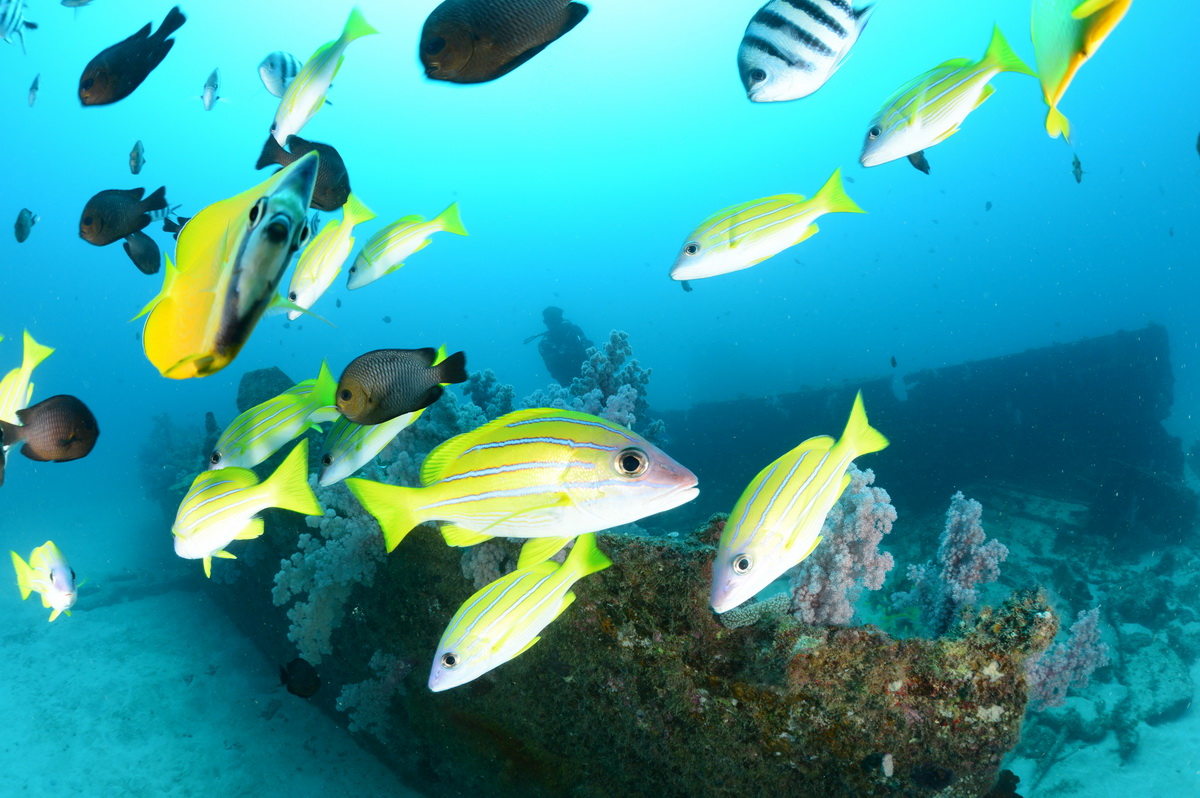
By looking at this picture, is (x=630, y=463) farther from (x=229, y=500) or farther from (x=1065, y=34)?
(x=229, y=500)

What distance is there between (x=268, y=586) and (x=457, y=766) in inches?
167

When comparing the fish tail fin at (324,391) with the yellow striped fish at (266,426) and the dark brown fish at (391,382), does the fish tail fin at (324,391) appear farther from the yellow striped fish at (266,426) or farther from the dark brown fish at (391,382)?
the dark brown fish at (391,382)

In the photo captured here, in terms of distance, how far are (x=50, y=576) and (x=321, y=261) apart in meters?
3.54

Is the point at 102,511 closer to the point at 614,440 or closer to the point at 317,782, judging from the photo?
the point at 317,782

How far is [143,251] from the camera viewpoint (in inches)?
133

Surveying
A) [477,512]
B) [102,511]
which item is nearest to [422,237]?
[477,512]

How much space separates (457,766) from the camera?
4.68 meters

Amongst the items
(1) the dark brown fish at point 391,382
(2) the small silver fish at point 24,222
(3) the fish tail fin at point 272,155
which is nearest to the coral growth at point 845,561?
(1) the dark brown fish at point 391,382

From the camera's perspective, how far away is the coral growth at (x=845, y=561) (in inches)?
153

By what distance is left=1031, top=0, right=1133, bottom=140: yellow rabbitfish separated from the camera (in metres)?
0.78

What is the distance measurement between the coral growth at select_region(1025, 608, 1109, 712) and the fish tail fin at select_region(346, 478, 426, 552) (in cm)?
573

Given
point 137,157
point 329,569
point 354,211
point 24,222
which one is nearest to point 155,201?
point 354,211

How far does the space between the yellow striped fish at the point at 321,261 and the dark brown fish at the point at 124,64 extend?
3.66 ft

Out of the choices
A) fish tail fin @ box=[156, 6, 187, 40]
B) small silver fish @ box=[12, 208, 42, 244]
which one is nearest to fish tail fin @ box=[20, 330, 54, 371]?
fish tail fin @ box=[156, 6, 187, 40]
